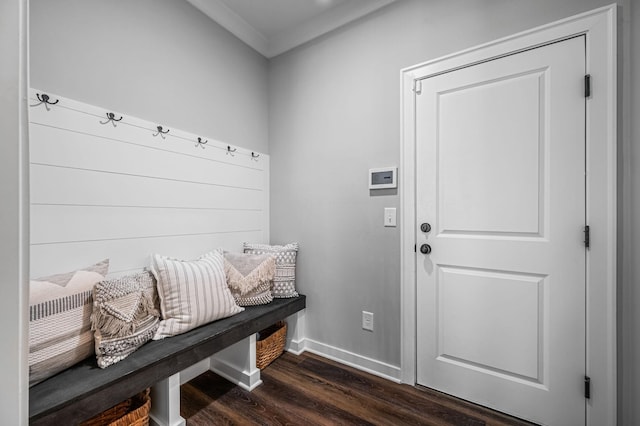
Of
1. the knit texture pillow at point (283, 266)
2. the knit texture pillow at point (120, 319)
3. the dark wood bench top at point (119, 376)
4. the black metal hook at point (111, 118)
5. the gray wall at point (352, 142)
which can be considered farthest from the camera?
the knit texture pillow at point (283, 266)

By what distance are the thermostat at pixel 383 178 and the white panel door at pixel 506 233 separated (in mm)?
157

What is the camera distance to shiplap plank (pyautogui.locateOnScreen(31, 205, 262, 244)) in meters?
1.29

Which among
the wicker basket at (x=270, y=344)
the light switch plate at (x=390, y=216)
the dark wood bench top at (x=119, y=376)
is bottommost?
the wicker basket at (x=270, y=344)

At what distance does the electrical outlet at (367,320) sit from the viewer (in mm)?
1977

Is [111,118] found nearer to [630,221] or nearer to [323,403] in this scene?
[323,403]

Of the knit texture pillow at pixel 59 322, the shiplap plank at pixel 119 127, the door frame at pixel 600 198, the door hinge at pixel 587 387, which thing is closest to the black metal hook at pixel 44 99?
the shiplap plank at pixel 119 127

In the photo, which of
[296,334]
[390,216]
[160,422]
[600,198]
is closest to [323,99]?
[390,216]

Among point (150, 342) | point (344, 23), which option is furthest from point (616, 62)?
point (150, 342)

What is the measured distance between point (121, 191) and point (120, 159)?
175 millimetres

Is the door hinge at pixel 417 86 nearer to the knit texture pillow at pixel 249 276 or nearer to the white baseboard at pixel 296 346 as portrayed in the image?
the knit texture pillow at pixel 249 276

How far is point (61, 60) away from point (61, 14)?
0.22 m

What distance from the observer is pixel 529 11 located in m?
1.47

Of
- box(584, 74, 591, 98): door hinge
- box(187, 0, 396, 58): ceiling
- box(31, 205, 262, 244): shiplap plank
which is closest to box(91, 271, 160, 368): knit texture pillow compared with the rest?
box(31, 205, 262, 244): shiplap plank

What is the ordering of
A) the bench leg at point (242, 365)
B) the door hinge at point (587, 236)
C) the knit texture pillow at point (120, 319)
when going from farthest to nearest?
the bench leg at point (242, 365) < the door hinge at point (587, 236) < the knit texture pillow at point (120, 319)
